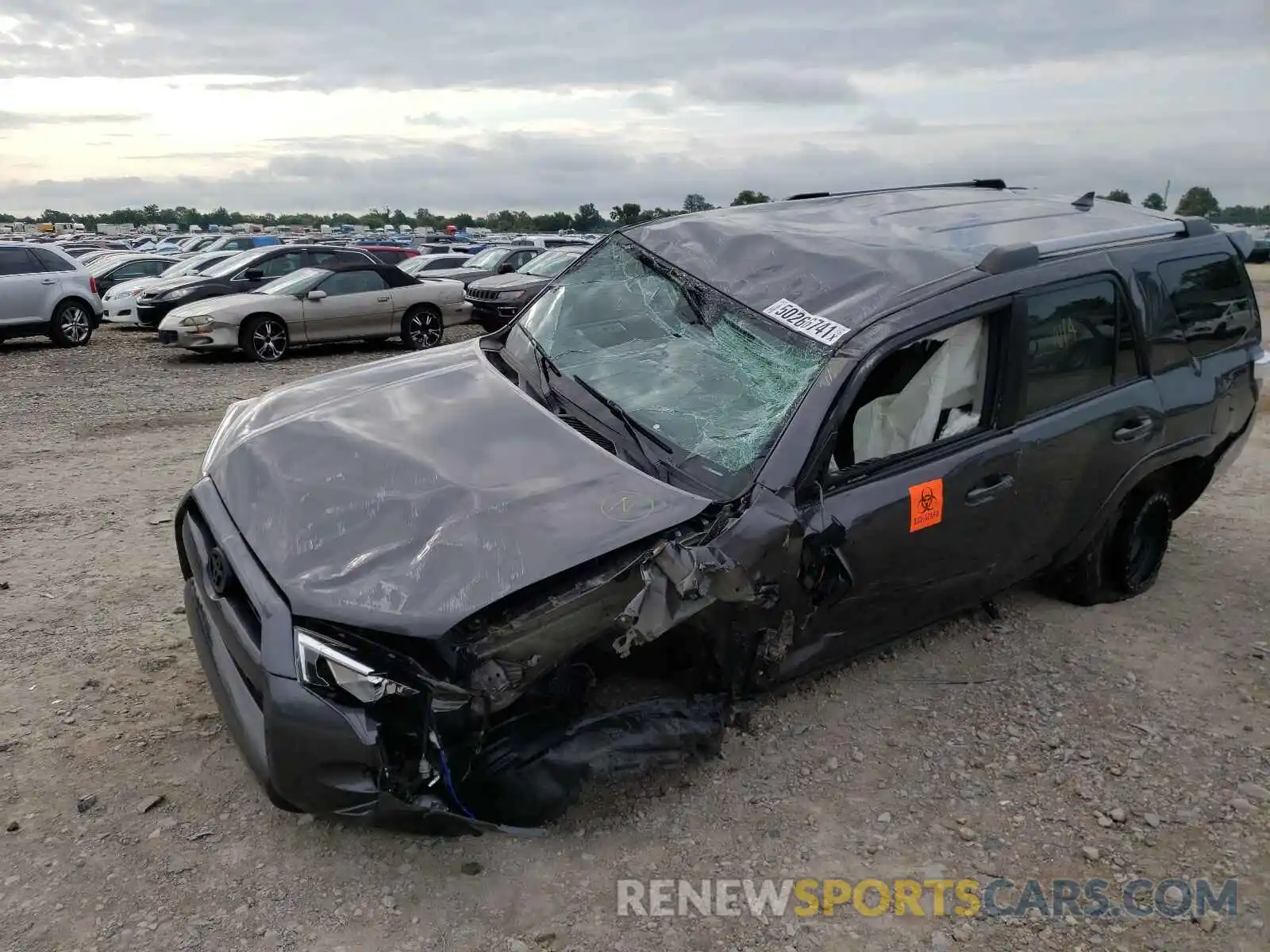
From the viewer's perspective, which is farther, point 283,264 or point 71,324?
point 283,264

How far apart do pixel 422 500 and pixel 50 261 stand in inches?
525

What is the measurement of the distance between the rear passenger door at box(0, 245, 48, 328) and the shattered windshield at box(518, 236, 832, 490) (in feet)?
38.0

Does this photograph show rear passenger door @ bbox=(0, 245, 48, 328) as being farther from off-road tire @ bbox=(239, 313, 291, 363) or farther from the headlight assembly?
the headlight assembly

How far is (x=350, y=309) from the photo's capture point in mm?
12570

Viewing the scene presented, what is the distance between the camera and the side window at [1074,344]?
11.7ft

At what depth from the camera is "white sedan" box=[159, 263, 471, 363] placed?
11672mm

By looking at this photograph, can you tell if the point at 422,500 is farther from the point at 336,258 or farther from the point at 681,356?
the point at 336,258

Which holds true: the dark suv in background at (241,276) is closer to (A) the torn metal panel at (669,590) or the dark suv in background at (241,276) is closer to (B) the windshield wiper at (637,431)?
(B) the windshield wiper at (637,431)

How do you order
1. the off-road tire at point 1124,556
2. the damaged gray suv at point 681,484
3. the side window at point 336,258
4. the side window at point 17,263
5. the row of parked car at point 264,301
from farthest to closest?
the side window at point 336,258 → the side window at point 17,263 → the row of parked car at point 264,301 → the off-road tire at point 1124,556 → the damaged gray suv at point 681,484

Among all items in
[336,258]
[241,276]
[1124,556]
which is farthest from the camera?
[336,258]

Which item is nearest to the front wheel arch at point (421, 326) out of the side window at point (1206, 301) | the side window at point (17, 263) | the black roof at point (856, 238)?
the side window at point (17, 263)

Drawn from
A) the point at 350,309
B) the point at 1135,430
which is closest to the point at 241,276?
the point at 350,309

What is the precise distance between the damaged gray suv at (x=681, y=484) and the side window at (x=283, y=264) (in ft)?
36.6

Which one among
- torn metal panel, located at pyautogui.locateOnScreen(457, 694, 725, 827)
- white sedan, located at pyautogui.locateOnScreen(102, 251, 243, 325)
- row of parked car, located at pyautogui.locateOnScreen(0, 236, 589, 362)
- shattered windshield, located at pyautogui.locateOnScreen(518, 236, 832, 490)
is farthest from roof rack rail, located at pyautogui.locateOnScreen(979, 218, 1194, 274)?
white sedan, located at pyautogui.locateOnScreen(102, 251, 243, 325)
